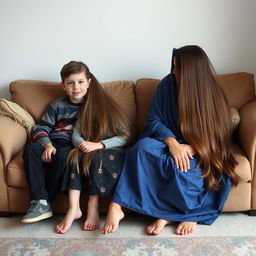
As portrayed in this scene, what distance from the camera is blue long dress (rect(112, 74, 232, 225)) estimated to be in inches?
70.0

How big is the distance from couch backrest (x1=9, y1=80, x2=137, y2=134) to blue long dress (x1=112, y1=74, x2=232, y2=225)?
50 cm

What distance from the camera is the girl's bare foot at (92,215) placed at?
1825 mm

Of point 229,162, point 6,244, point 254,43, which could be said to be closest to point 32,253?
point 6,244

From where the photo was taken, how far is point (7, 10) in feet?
8.00

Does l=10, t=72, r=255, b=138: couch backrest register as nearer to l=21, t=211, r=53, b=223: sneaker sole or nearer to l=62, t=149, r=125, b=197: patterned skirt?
l=62, t=149, r=125, b=197: patterned skirt

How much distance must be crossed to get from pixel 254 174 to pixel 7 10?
6.47 feet

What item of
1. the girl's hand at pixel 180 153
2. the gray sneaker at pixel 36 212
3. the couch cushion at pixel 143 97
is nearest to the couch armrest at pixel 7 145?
the gray sneaker at pixel 36 212

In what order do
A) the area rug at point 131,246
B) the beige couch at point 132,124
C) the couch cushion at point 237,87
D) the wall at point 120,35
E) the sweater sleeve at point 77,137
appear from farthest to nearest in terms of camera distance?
the wall at point 120,35 → the couch cushion at point 237,87 → the sweater sleeve at point 77,137 → the beige couch at point 132,124 → the area rug at point 131,246

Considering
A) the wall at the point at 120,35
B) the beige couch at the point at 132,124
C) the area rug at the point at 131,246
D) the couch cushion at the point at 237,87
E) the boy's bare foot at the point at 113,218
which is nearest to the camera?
the area rug at the point at 131,246

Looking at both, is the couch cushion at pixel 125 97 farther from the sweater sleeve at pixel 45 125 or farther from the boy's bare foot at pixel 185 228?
the boy's bare foot at pixel 185 228

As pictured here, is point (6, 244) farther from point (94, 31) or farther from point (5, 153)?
point (94, 31)

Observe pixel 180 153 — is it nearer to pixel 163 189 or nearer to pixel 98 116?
pixel 163 189

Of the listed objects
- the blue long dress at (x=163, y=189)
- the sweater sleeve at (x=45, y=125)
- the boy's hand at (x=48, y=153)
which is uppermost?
the sweater sleeve at (x=45, y=125)

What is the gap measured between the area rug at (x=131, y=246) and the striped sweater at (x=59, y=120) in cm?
65
